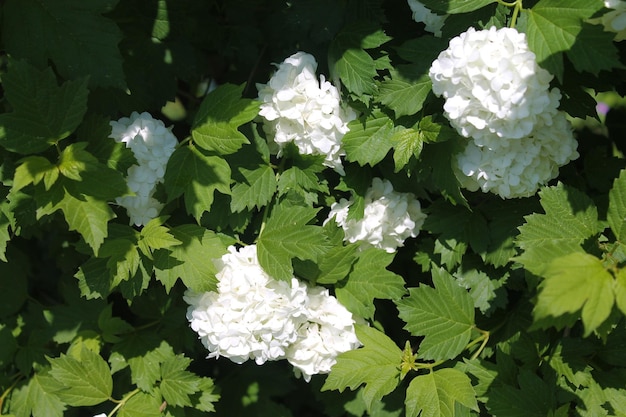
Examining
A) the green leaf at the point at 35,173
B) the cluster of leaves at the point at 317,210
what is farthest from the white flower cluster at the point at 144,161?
the green leaf at the point at 35,173

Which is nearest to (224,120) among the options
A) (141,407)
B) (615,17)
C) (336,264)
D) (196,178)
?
(196,178)

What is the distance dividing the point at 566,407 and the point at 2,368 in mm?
2179

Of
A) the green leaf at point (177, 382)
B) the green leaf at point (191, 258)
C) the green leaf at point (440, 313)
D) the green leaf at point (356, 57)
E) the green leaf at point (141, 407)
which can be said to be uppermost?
the green leaf at point (356, 57)

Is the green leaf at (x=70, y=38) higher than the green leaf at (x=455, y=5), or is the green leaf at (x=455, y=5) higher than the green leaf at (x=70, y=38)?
the green leaf at (x=455, y=5)

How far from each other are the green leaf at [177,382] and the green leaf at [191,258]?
41cm

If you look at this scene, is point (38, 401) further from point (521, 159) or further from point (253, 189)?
point (521, 159)

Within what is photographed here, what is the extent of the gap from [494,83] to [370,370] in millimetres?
1032

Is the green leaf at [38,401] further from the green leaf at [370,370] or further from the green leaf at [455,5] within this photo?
the green leaf at [455,5]

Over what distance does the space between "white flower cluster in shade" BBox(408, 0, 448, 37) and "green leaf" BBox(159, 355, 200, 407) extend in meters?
1.49

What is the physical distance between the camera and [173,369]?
2.50 metres

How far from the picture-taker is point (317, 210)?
2301 mm

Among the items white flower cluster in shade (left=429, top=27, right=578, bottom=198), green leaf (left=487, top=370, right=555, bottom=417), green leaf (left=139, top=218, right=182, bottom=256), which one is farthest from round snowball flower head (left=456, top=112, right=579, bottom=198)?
green leaf (left=139, top=218, right=182, bottom=256)

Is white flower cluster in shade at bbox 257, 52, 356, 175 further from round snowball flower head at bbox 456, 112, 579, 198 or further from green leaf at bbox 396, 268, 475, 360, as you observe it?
green leaf at bbox 396, 268, 475, 360

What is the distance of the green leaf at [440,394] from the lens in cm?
216
